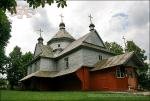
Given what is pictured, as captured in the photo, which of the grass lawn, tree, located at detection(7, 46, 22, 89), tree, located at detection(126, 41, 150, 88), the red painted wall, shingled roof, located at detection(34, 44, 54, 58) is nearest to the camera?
the grass lawn

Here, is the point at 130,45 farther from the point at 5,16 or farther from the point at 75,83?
the point at 5,16

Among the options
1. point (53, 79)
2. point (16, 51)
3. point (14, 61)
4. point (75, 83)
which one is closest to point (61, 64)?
point (53, 79)

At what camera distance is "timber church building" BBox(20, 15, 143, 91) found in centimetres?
2548

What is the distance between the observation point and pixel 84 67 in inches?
1117

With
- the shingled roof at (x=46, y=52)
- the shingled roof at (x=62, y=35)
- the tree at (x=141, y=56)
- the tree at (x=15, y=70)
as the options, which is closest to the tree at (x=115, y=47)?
the tree at (x=141, y=56)

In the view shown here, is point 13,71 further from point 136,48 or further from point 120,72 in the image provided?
point 120,72

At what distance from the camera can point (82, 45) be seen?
29.1 metres

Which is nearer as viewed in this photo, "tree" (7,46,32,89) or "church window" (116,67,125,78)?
"church window" (116,67,125,78)

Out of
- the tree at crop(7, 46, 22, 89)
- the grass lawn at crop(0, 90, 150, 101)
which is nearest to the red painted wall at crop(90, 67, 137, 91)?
the grass lawn at crop(0, 90, 150, 101)

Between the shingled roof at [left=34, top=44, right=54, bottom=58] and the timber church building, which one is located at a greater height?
the shingled roof at [left=34, top=44, right=54, bottom=58]

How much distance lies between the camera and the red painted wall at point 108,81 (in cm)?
2516

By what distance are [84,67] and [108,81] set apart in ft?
13.1

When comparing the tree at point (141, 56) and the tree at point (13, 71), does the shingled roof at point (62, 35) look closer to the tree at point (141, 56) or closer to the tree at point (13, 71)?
the tree at point (141, 56)

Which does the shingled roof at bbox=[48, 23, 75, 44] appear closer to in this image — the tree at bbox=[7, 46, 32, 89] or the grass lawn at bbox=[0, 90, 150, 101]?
the tree at bbox=[7, 46, 32, 89]
